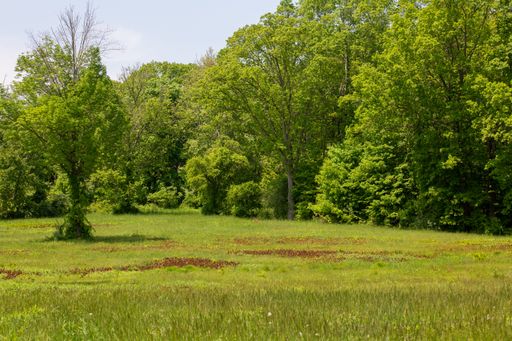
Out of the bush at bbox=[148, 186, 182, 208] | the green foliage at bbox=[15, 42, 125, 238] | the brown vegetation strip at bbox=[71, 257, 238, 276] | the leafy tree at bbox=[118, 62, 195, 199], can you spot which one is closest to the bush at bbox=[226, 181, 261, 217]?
the bush at bbox=[148, 186, 182, 208]

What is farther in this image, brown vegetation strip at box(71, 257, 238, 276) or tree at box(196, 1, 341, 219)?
tree at box(196, 1, 341, 219)

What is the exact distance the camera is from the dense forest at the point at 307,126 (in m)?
35.7

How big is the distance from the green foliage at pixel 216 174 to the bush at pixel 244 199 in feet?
7.27

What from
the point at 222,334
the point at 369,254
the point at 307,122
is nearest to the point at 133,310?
the point at 222,334

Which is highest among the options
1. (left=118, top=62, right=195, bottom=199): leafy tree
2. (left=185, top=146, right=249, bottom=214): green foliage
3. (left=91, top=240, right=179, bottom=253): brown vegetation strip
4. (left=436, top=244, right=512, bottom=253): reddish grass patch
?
(left=118, top=62, right=195, bottom=199): leafy tree

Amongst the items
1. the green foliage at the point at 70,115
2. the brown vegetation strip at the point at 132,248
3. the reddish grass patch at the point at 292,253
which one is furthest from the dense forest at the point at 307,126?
the reddish grass patch at the point at 292,253

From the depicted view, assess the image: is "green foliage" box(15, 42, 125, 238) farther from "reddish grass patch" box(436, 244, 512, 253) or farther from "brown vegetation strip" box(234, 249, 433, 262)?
"reddish grass patch" box(436, 244, 512, 253)

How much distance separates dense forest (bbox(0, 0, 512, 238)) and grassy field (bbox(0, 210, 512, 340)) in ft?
29.4

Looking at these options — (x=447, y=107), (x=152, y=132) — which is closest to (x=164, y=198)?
(x=152, y=132)

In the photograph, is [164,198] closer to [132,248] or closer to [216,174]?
[216,174]

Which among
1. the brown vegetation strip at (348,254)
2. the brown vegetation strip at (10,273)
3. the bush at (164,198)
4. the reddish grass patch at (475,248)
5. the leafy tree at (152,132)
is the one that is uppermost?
the leafy tree at (152,132)

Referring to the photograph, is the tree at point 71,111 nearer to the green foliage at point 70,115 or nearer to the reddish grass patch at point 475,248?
the green foliage at point 70,115

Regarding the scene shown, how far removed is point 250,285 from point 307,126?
150 ft

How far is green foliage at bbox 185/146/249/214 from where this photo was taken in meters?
62.0
